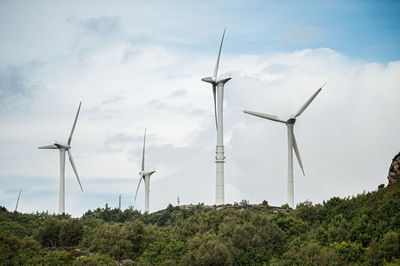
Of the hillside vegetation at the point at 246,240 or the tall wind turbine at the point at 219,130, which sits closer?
the hillside vegetation at the point at 246,240

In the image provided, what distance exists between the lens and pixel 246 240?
91.9 meters

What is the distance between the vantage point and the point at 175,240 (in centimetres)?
9806

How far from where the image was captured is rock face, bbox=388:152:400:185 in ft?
319

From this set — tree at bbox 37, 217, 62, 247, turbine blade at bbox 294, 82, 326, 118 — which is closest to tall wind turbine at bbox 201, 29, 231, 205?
turbine blade at bbox 294, 82, 326, 118

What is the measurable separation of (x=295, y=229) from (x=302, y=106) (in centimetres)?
4376

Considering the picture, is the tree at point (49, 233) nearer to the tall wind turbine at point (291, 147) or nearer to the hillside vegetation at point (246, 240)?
the hillside vegetation at point (246, 240)

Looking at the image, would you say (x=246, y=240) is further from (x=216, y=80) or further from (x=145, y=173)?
(x=145, y=173)

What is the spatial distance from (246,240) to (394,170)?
3156 centimetres

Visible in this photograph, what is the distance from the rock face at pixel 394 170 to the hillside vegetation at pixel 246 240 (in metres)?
2.84

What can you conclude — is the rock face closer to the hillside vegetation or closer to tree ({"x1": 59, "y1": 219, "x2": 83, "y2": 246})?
the hillside vegetation

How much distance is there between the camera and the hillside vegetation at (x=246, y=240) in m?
77.5

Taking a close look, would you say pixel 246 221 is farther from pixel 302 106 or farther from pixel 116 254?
pixel 302 106

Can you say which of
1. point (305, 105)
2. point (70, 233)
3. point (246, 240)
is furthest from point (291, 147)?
point (70, 233)

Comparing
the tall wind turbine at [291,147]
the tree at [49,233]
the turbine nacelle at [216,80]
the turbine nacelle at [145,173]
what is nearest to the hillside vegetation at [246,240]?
the tree at [49,233]
